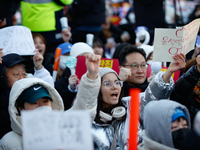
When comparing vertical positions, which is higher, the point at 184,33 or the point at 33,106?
the point at 184,33

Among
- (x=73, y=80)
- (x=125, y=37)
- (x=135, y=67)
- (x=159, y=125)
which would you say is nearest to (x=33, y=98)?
(x=159, y=125)

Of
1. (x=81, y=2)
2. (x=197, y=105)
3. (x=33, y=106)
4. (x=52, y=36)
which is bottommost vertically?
(x=197, y=105)

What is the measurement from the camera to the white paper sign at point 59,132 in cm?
183

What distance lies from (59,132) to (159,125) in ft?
2.95

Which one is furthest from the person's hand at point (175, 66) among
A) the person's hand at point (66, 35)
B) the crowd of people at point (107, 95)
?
the person's hand at point (66, 35)

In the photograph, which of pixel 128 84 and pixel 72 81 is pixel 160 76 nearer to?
pixel 128 84

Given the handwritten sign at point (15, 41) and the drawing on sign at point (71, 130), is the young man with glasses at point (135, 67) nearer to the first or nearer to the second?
the handwritten sign at point (15, 41)

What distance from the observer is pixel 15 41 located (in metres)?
4.02

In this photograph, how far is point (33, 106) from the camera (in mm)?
2754

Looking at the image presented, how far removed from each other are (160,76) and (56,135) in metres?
1.63

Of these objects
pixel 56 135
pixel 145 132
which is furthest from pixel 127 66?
pixel 56 135

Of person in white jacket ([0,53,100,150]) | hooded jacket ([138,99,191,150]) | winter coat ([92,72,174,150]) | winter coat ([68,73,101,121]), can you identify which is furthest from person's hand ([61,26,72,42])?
hooded jacket ([138,99,191,150])

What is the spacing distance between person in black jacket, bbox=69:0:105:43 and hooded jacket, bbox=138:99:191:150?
3894mm

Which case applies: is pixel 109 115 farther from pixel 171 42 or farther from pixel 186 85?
pixel 171 42
